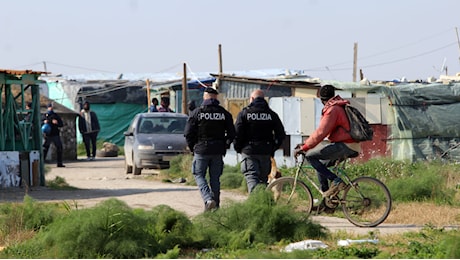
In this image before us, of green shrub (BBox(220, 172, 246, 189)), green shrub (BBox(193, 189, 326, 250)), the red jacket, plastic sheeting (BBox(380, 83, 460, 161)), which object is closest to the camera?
green shrub (BBox(193, 189, 326, 250))

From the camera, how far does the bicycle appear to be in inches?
484

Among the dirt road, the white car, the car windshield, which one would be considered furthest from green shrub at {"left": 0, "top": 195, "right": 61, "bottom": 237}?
the car windshield

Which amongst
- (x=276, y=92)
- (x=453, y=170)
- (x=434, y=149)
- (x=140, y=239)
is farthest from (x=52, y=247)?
(x=276, y=92)

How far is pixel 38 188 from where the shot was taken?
61.7ft

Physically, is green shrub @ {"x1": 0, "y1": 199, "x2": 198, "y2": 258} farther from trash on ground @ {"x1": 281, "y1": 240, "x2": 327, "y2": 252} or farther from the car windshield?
the car windshield

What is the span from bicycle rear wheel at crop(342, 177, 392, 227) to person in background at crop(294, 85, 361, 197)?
0.61 feet

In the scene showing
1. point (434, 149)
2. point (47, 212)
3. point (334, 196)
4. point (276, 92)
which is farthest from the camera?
point (276, 92)

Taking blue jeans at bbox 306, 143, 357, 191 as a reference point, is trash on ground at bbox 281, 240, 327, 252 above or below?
below

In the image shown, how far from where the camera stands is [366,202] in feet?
41.0

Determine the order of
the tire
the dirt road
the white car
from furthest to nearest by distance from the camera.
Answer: the tire → the white car → the dirt road

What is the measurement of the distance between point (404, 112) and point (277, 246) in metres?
12.8

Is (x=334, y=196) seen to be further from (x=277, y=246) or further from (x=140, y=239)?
(x=140, y=239)

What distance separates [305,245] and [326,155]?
2960 millimetres

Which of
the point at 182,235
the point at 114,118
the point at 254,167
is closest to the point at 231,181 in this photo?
the point at 254,167
